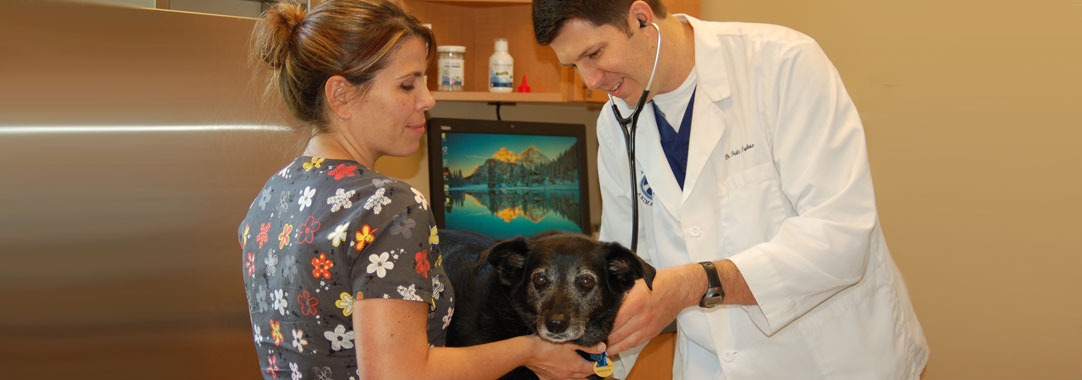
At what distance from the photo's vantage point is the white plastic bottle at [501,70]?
8.18 ft

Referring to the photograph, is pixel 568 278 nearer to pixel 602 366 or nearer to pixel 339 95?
pixel 602 366

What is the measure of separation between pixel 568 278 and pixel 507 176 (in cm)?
121

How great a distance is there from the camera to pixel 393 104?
1.11m

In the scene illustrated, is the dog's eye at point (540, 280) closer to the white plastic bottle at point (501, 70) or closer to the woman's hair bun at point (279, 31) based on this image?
the woman's hair bun at point (279, 31)

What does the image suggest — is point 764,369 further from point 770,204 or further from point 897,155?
point 897,155

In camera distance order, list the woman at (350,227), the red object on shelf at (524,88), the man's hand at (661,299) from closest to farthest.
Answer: the woman at (350,227) < the man's hand at (661,299) < the red object on shelf at (524,88)

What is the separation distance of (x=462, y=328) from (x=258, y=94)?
0.86m

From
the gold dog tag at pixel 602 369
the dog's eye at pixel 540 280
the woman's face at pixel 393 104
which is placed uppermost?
the woman's face at pixel 393 104

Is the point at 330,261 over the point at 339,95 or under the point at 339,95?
under

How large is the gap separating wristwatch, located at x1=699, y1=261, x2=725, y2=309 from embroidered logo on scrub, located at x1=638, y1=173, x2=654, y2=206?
0.33m

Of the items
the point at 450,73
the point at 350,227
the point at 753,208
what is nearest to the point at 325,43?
the point at 350,227

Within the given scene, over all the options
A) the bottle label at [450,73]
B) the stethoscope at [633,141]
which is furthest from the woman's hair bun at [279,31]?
the bottle label at [450,73]

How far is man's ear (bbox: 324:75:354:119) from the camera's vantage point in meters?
1.07

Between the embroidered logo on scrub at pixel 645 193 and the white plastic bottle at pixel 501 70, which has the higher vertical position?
the white plastic bottle at pixel 501 70
